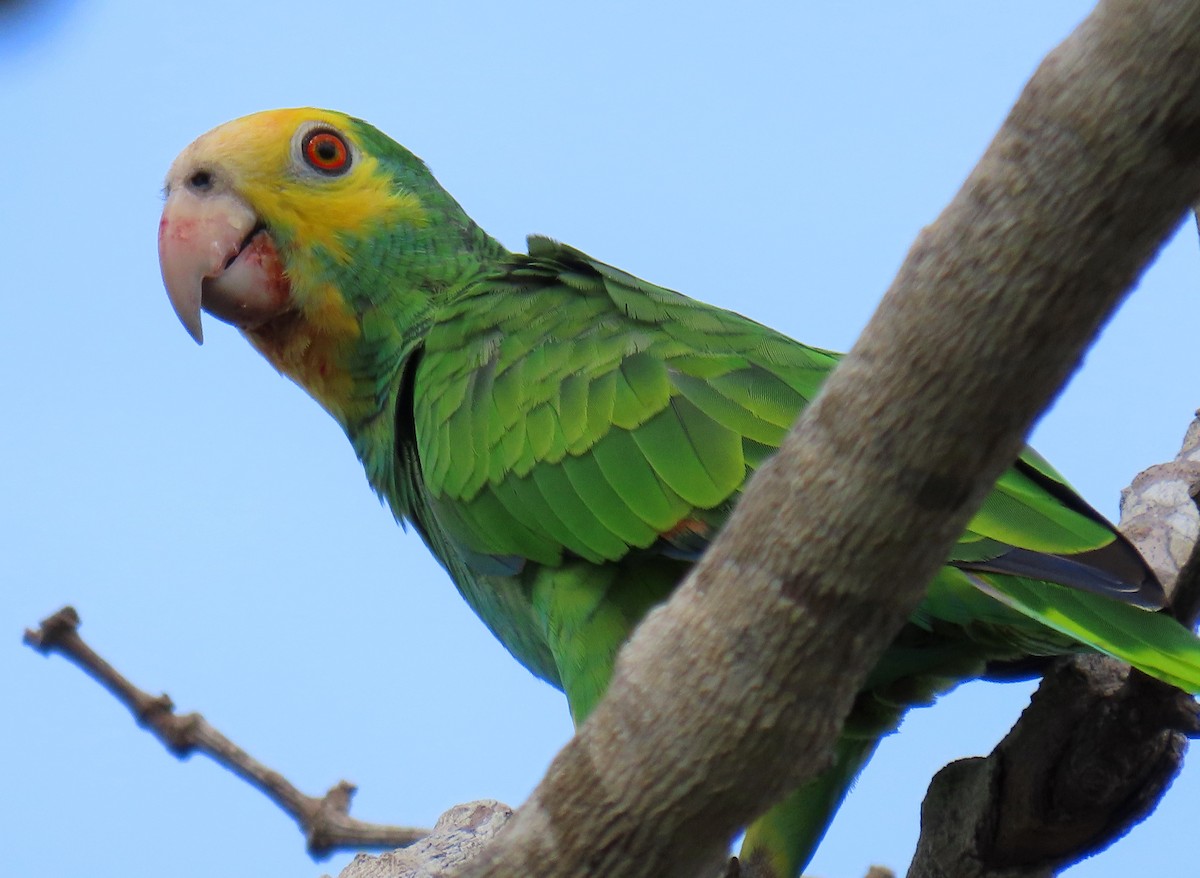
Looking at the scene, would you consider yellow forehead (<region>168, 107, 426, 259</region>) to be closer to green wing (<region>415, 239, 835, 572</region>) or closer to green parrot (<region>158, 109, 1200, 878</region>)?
green parrot (<region>158, 109, 1200, 878</region>)

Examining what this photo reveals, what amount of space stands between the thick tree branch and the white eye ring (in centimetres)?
183

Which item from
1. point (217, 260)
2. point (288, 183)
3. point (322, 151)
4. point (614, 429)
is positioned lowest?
point (614, 429)

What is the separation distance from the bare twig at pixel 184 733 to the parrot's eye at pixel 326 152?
108cm

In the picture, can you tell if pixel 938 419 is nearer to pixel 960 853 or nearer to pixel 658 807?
pixel 658 807

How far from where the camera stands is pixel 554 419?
91.2 inches

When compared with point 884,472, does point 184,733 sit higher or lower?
higher

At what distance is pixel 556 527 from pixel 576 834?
3.26ft

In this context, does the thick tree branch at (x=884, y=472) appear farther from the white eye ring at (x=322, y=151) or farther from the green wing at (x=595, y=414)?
the white eye ring at (x=322, y=151)

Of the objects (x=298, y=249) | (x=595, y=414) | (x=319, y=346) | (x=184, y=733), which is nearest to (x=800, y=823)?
(x=595, y=414)

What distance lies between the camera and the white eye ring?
2846mm

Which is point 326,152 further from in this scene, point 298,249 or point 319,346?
point 319,346

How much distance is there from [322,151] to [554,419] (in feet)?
3.22

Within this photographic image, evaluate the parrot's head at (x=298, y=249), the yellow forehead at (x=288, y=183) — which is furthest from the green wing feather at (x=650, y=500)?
the yellow forehead at (x=288, y=183)

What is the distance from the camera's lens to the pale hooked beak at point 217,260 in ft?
8.91
